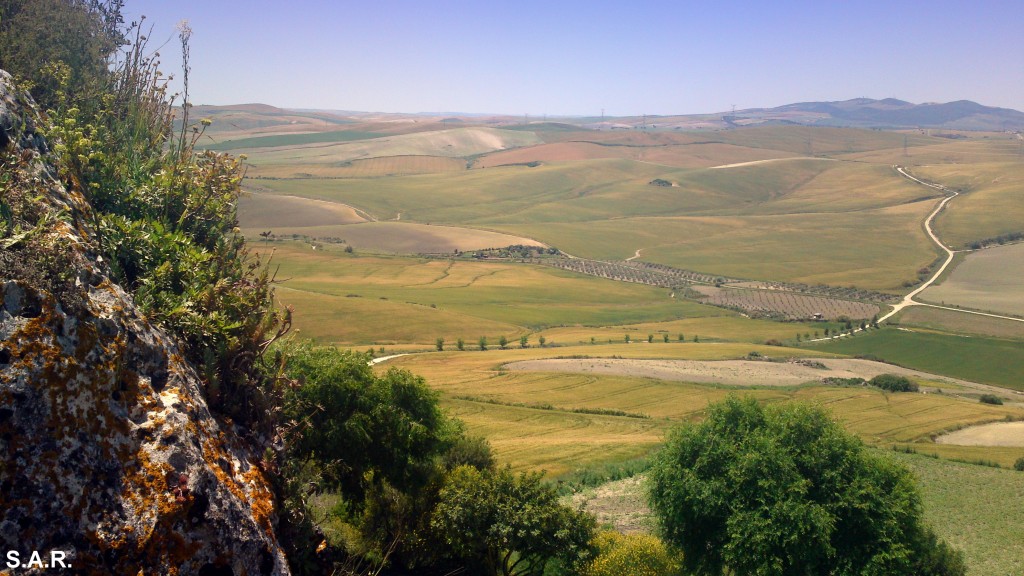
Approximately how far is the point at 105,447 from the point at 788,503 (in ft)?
71.6

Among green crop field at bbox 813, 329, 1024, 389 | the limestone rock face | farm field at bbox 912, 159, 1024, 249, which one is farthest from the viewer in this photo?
farm field at bbox 912, 159, 1024, 249

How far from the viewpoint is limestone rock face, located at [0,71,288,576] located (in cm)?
934

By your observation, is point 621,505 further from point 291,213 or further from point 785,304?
point 291,213

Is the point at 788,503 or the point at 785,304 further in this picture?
the point at 785,304

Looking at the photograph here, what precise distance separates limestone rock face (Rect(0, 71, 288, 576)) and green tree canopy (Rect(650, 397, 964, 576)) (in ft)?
60.9

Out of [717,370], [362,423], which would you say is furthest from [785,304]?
[362,423]

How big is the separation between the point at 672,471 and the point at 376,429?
12252 millimetres

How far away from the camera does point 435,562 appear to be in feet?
82.5

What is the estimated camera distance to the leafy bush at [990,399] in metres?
67.5

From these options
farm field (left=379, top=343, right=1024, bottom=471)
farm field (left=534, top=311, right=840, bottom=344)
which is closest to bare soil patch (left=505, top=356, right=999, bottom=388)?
farm field (left=379, top=343, right=1024, bottom=471)

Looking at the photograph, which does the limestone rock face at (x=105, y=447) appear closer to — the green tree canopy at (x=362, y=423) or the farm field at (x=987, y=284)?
the green tree canopy at (x=362, y=423)

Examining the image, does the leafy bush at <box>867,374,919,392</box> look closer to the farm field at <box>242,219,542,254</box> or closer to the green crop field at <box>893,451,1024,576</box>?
the green crop field at <box>893,451,1024,576</box>

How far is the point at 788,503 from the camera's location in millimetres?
24516

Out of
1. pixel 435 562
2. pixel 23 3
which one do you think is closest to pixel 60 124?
pixel 23 3
